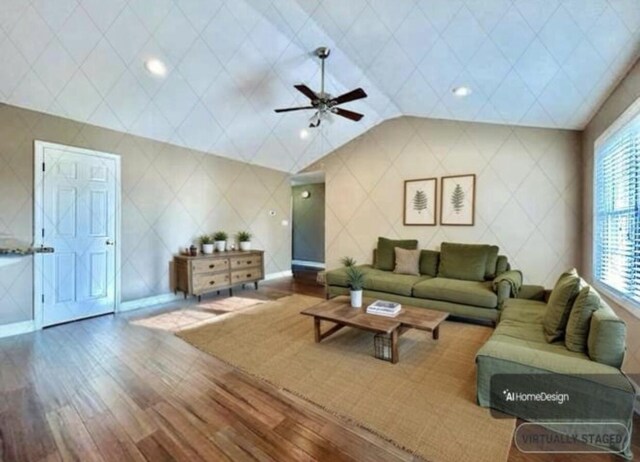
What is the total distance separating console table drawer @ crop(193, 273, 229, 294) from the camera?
482cm

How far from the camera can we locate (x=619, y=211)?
9.08 ft

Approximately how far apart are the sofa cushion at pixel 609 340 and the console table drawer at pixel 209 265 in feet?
15.1

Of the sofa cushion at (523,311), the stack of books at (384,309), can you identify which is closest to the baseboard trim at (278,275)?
the stack of books at (384,309)

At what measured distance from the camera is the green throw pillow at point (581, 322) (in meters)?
2.06

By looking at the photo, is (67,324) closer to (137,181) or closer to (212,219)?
(137,181)

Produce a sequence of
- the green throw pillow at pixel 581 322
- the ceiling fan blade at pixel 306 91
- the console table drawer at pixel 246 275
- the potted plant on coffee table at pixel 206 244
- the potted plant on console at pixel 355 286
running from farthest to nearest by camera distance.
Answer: the console table drawer at pixel 246 275 < the potted plant on coffee table at pixel 206 244 < the potted plant on console at pixel 355 286 < the ceiling fan blade at pixel 306 91 < the green throw pillow at pixel 581 322

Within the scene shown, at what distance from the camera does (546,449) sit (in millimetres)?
1753

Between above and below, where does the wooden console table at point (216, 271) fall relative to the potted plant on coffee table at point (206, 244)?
below

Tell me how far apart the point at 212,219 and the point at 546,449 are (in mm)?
5195

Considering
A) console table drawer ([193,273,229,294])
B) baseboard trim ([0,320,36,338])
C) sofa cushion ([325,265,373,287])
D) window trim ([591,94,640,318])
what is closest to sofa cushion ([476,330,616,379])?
window trim ([591,94,640,318])

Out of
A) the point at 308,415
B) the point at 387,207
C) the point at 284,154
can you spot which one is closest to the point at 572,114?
the point at 387,207

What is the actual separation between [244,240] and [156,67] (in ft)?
10.4

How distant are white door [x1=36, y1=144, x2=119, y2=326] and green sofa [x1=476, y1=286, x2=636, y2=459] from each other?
4.55 metres

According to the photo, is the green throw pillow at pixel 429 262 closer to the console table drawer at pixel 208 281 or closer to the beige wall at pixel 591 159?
the beige wall at pixel 591 159
